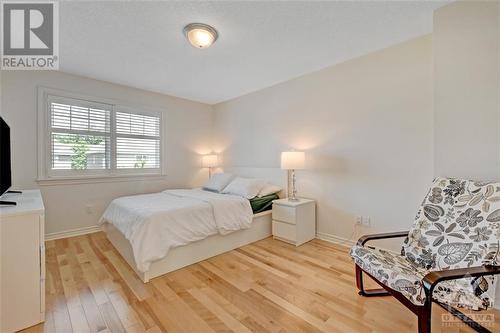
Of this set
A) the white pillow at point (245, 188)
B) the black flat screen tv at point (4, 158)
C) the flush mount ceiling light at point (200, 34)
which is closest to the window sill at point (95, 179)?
the black flat screen tv at point (4, 158)

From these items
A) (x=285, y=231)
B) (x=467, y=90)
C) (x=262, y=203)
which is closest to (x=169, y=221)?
(x=262, y=203)

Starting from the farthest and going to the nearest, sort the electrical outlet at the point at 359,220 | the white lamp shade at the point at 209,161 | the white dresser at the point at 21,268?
the white lamp shade at the point at 209,161, the electrical outlet at the point at 359,220, the white dresser at the point at 21,268

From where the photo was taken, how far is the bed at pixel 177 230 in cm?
209

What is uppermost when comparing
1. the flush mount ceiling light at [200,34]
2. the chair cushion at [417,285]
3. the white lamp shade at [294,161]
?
the flush mount ceiling light at [200,34]

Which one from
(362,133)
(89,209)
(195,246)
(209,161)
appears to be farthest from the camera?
(209,161)

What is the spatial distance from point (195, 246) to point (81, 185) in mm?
2251

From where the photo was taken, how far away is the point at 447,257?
5.04ft

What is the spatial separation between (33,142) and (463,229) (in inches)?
188

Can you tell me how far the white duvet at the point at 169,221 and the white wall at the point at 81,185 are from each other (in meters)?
0.73

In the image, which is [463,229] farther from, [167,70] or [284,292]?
[167,70]

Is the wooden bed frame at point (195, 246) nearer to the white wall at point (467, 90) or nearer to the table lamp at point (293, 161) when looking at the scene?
the table lamp at point (293, 161)

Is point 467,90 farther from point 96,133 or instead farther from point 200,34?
point 96,133

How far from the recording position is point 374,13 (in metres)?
1.98

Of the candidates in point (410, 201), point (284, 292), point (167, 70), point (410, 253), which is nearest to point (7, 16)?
point (167, 70)
